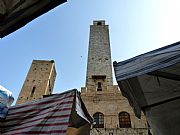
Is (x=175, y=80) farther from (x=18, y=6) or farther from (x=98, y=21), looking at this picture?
(x=98, y=21)

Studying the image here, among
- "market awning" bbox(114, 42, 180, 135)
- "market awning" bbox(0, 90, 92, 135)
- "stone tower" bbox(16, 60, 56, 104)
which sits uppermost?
"stone tower" bbox(16, 60, 56, 104)

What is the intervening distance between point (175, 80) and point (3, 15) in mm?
2126

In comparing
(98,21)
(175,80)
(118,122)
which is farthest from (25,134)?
(98,21)

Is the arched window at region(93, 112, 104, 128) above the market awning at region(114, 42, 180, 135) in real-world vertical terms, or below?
above

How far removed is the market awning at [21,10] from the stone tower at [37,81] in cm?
1535

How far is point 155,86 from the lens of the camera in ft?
7.87

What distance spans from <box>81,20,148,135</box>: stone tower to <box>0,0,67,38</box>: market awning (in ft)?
30.9

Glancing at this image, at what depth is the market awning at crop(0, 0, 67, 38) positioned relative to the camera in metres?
1.51

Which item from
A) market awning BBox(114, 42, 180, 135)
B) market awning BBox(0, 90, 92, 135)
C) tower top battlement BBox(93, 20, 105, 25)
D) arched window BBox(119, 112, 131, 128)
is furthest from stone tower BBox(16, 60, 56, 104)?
market awning BBox(114, 42, 180, 135)

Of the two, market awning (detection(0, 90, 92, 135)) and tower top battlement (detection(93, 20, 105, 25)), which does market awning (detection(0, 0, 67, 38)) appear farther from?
tower top battlement (detection(93, 20, 105, 25))

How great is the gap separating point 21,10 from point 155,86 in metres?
1.92

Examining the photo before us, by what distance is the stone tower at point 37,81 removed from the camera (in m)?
16.5

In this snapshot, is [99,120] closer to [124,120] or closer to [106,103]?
[106,103]

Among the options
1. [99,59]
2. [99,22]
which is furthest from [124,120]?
[99,22]
